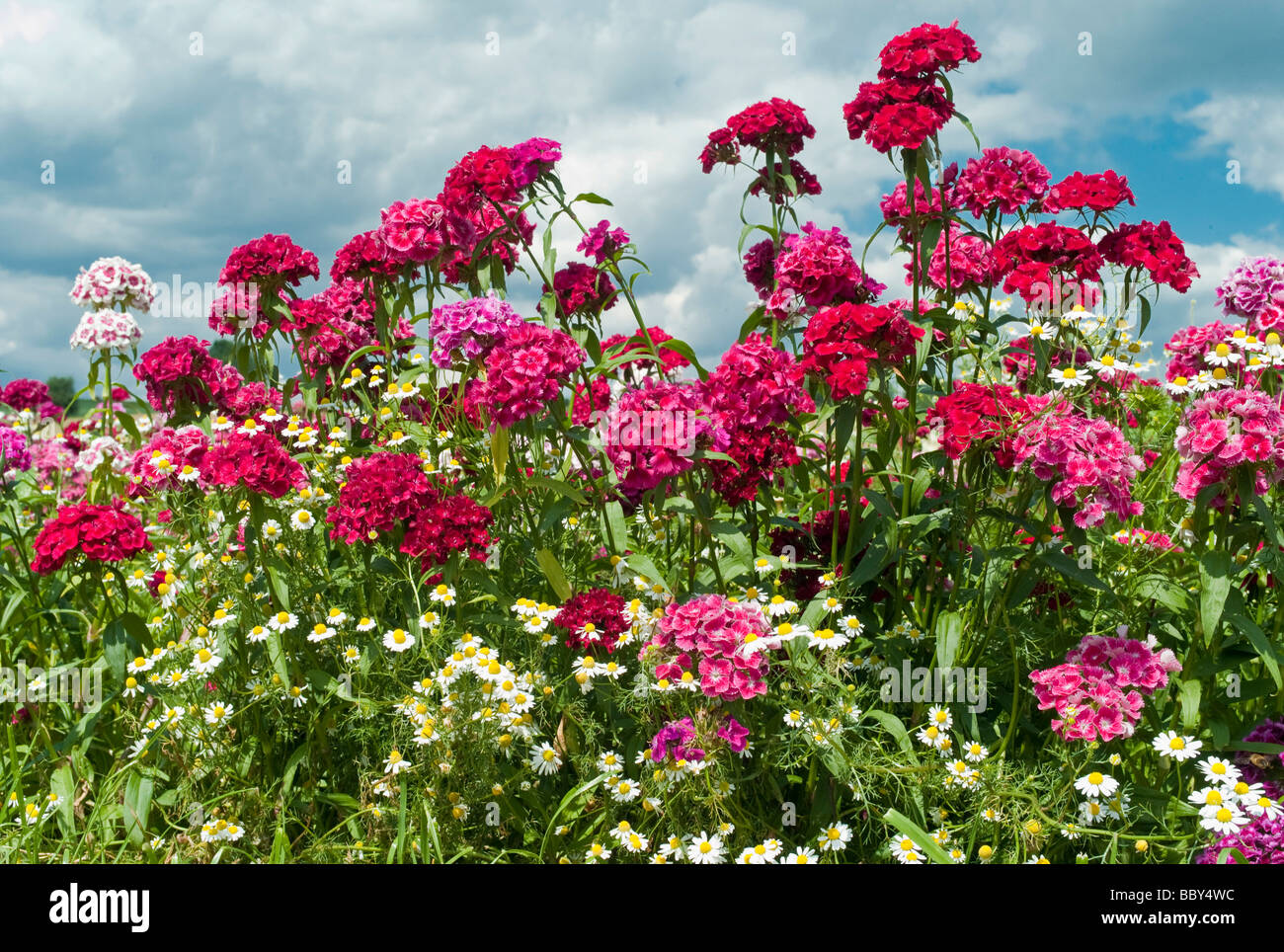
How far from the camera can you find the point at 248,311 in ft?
18.4

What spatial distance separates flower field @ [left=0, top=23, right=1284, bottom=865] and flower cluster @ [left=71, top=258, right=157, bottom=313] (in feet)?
7.23

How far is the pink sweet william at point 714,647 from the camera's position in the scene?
2943mm

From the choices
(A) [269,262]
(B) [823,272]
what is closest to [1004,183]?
(B) [823,272]

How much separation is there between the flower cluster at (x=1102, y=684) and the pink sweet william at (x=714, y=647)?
3.46 feet

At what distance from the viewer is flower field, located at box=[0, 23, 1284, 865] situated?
10.7 feet

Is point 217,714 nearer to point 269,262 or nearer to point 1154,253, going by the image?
point 269,262

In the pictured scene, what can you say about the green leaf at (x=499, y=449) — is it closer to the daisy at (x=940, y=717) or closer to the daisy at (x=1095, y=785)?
the daisy at (x=940, y=717)

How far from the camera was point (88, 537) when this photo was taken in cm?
380

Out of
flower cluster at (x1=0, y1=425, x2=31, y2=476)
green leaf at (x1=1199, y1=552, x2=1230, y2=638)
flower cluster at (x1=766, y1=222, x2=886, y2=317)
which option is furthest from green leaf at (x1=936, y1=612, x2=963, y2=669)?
flower cluster at (x1=0, y1=425, x2=31, y2=476)

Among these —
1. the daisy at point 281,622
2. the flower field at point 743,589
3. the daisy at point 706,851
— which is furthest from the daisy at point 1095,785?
the daisy at point 281,622

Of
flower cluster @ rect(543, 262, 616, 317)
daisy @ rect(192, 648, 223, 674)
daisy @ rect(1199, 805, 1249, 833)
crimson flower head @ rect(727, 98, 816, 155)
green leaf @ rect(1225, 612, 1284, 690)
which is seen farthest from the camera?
flower cluster @ rect(543, 262, 616, 317)

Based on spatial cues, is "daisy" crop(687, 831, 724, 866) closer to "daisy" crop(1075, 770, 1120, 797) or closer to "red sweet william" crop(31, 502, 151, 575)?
"daisy" crop(1075, 770, 1120, 797)

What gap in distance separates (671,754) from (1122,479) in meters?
1.75

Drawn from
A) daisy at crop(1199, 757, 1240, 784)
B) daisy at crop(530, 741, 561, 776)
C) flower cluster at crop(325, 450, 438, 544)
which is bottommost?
daisy at crop(1199, 757, 1240, 784)
